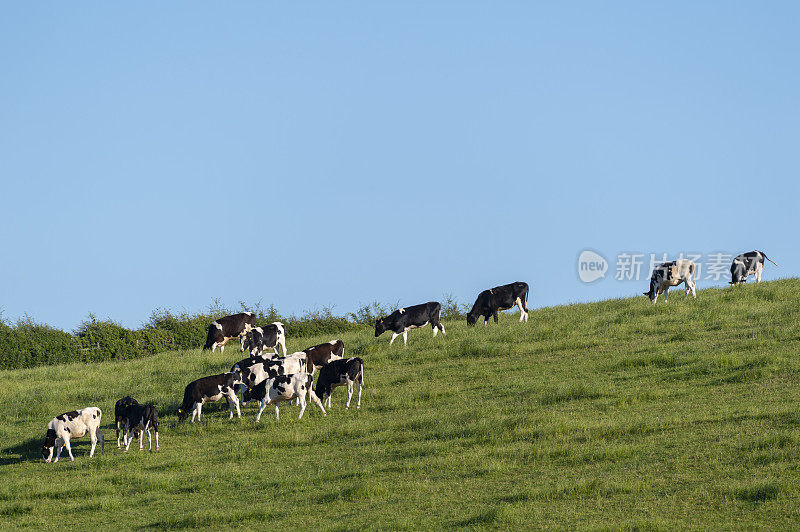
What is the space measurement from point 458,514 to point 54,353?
38.0 metres

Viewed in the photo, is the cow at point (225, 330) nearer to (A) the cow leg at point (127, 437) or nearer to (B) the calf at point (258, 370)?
(B) the calf at point (258, 370)

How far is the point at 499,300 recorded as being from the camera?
115 feet

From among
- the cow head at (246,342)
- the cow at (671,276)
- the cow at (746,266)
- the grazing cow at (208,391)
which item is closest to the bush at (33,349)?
the cow head at (246,342)

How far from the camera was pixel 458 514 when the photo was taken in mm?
13688

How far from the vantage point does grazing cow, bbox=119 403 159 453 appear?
20.8 meters

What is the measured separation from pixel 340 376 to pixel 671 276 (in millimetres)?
16512

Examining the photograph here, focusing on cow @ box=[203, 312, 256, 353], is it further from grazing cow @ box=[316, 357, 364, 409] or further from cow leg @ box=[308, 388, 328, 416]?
cow leg @ box=[308, 388, 328, 416]

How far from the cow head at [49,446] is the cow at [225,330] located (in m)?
14.9

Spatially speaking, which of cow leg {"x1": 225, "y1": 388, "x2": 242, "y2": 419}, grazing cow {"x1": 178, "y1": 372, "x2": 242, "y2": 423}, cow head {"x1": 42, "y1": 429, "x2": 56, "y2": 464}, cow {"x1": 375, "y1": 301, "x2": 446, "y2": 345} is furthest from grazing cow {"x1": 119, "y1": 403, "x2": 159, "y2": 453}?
cow {"x1": 375, "y1": 301, "x2": 446, "y2": 345}

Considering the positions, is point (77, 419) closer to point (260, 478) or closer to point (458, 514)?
point (260, 478)

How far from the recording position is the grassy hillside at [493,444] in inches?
550

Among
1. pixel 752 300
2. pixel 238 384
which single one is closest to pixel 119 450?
pixel 238 384

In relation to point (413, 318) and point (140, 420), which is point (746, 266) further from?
point (140, 420)

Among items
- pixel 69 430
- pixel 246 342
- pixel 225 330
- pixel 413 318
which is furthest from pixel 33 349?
pixel 69 430
